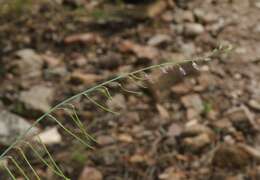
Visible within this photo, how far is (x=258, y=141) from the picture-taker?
2967mm

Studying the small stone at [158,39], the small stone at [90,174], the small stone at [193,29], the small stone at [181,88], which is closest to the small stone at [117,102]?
the small stone at [181,88]

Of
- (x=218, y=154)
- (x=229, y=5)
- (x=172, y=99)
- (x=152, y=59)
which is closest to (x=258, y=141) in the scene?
(x=218, y=154)

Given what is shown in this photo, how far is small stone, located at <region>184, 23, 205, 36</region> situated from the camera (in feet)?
13.1

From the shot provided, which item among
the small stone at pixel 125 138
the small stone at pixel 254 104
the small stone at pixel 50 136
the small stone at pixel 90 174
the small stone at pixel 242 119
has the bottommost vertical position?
the small stone at pixel 254 104

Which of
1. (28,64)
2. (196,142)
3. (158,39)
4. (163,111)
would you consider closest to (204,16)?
(158,39)

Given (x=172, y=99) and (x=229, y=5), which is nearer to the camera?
(x=172, y=99)

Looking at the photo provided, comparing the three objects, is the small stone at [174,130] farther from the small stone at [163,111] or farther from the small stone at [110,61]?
the small stone at [110,61]

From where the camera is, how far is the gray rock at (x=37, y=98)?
3.15 metres

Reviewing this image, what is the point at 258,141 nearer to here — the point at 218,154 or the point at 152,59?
the point at 218,154

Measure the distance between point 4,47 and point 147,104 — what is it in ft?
3.69

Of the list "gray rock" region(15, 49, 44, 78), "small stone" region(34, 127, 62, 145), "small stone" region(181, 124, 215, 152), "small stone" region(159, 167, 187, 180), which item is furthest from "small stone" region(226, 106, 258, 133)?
"gray rock" region(15, 49, 44, 78)

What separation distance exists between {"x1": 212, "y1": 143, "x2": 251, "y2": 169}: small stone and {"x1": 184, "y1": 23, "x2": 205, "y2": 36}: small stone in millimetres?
1332

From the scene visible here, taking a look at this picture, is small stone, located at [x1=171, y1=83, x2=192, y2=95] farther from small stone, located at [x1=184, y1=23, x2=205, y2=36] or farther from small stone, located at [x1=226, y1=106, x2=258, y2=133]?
small stone, located at [x1=184, y1=23, x2=205, y2=36]

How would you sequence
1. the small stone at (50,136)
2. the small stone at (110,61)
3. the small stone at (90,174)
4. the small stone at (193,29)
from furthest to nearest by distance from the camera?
1. the small stone at (193,29)
2. the small stone at (110,61)
3. the small stone at (50,136)
4. the small stone at (90,174)
